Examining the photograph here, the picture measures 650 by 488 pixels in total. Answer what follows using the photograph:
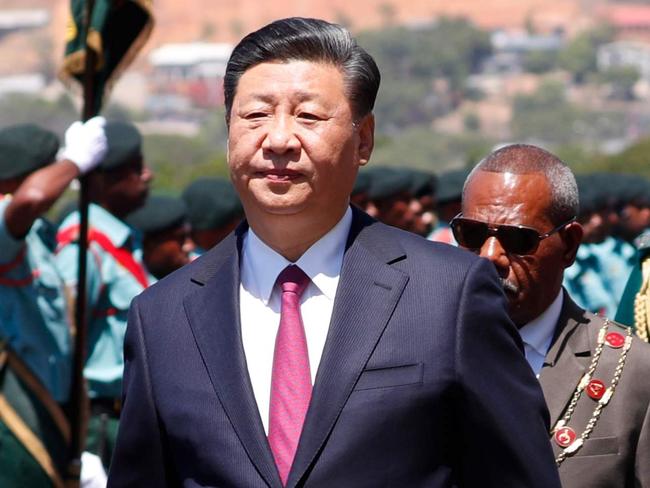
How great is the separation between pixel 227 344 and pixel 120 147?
Answer: 452 centimetres

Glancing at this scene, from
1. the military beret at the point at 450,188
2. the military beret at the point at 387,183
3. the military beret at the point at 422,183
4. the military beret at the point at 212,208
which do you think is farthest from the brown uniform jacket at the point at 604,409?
the military beret at the point at 422,183

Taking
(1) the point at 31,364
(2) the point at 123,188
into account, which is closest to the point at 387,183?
(2) the point at 123,188

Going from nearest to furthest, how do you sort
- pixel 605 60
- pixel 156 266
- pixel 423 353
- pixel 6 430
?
pixel 423 353 < pixel 6 430 < pixel 156 266 < pixel 605 60

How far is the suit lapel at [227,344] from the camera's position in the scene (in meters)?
3.30

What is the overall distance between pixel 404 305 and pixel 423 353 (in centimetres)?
12

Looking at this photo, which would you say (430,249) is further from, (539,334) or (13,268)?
(13,268)

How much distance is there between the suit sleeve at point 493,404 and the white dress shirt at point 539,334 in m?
0.91

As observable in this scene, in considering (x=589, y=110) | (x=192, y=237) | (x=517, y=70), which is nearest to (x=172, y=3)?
(x=517, y=70)

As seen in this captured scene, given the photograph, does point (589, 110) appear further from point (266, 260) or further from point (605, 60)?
point (266, 260)

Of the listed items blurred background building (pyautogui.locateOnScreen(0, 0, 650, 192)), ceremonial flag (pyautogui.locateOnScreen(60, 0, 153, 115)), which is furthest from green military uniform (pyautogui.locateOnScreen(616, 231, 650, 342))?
blurred background building (pyautogui.locateOnScreen(0, 0, 650, 192))

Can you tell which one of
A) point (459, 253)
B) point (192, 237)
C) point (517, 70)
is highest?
point (459, 253)

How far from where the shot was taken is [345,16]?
139 meters

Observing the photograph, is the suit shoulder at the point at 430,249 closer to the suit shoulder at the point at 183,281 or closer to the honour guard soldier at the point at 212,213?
the suit shoulder at the point at 183,281

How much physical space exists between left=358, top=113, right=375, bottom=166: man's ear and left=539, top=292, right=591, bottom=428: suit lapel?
3.10ft
